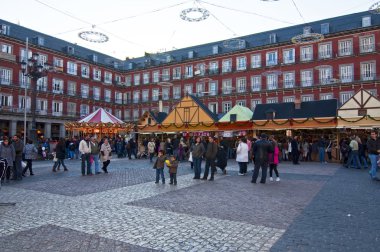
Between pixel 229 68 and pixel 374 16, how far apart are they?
18764 mm

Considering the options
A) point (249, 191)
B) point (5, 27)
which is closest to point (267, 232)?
point (249, 191)

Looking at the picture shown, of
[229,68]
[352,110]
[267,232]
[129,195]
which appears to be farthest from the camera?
[229,68]

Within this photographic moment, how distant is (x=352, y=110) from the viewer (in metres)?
19.8

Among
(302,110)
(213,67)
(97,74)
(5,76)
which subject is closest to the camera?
(302,110)

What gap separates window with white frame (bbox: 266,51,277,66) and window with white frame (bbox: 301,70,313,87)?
406 cm

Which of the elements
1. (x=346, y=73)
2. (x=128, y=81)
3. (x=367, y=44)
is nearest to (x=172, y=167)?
(x=346, y=73)

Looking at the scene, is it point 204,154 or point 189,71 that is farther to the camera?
point 189,71

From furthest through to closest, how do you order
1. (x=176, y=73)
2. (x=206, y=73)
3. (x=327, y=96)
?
(x=176, y=73) < (x=206, y=73) < (x=327, y=96)

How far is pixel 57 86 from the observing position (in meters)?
44.5

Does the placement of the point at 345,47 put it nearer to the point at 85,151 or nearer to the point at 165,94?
the point at 165,94

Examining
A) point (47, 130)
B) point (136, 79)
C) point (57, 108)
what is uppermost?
point (136, 79)

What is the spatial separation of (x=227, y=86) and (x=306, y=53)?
11577 mm

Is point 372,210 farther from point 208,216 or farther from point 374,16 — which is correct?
point 374,16

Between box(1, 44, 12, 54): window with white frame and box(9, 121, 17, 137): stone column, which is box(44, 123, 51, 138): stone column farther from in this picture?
box(1, 44, 12, 54): window with white frame
